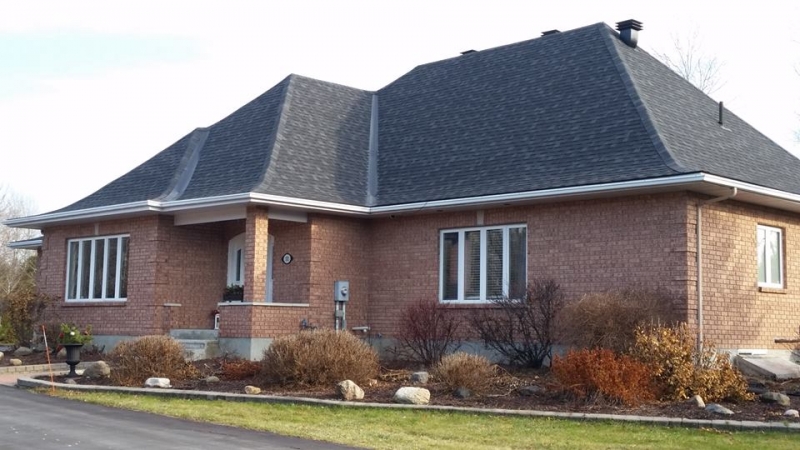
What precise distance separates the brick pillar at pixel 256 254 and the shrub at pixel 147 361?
310cm

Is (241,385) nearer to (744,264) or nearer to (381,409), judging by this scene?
(381,409)

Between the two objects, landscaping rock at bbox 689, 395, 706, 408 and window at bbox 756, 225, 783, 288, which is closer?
landscaping rock at bbox 689, 395, 706, 408

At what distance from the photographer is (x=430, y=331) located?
18938 mm

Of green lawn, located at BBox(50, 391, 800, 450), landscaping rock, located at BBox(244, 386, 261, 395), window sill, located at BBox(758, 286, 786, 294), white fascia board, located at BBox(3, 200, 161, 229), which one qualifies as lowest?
green lawn, located at BBox(50, 391, 800, 450)

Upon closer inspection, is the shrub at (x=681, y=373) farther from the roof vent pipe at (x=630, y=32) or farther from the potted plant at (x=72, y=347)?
the potted plant at (x=72, y=347)

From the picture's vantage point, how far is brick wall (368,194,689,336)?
16.6 m

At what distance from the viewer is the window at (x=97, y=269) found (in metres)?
22.6

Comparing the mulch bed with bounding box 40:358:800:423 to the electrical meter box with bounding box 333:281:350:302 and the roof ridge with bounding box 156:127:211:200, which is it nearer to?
the electrical meter box with bounding box 333:281:350:302

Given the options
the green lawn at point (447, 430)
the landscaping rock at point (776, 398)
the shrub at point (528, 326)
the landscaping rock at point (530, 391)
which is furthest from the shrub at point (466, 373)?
the landscaping rock at point (776, 398)

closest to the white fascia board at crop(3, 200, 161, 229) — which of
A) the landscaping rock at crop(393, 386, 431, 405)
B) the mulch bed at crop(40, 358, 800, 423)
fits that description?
the mulch bed at crop(40, 358, 800, 423)

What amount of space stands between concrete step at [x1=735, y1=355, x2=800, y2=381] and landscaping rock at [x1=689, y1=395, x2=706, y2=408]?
3.88 m

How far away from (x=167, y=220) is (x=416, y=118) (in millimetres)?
6657

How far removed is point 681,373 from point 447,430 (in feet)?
13.7

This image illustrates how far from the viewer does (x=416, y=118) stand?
23531mm
